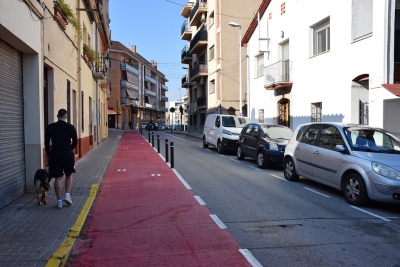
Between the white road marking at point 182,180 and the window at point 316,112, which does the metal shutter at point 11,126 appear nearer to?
the white road marking at point 182,180

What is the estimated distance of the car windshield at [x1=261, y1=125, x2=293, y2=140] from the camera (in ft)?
44.8

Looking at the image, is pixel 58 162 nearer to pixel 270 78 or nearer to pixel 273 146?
pixel 273 146

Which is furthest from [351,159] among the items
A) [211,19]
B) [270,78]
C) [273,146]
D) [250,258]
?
[211,19]

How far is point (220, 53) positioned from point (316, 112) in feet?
57.5

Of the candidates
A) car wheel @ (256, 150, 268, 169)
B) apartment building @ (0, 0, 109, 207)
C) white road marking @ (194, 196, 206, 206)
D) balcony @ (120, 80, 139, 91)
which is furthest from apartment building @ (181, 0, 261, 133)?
balcony @ (120, 80, 139, 91)

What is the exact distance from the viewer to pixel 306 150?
9.51 metres

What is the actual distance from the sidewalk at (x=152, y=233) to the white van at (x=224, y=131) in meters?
8.70

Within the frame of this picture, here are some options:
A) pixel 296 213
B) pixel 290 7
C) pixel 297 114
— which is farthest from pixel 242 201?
pixel 290 7

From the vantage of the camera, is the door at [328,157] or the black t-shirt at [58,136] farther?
the door at [328,157]

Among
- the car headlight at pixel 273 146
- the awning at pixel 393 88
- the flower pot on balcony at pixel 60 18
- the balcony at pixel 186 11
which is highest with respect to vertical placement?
the balcony at pixel 186 11

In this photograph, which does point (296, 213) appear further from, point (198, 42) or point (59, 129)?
point (198, 42)

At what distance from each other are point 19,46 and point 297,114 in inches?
541

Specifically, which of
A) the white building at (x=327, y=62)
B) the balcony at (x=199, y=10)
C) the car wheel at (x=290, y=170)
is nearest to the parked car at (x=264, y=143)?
the car wheel at (x=290, y=170)

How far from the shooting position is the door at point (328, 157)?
325 inches
